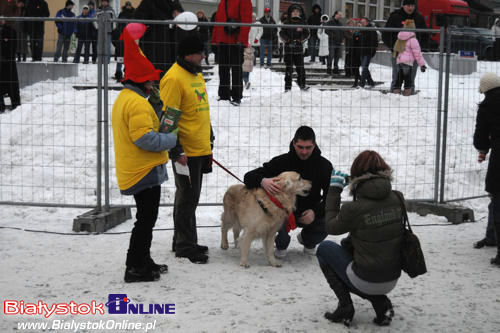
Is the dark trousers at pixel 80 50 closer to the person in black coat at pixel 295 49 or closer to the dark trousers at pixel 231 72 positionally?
the dark trousers at pixel 231 72

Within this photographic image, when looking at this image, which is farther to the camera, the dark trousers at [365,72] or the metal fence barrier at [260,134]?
the dark trousers at [365,72]

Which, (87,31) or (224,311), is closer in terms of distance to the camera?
(224,311)

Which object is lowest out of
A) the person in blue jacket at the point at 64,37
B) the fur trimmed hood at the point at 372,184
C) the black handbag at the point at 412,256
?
the black handbag at the point at 412,256

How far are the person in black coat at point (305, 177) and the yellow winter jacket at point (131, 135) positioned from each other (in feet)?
4.07

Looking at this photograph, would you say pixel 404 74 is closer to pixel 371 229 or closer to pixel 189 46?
pixel 189 46

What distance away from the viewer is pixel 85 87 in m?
10.6

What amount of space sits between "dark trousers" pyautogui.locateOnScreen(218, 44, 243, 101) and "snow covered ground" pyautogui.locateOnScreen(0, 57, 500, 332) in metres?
0.33

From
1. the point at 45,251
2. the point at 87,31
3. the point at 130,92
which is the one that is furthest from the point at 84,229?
the point at 87,31

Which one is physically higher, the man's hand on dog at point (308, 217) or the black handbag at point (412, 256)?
the black handbag at point (412, 256)

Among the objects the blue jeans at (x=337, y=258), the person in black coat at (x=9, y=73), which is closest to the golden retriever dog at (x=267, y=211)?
the blue jeans at (x=337, y=258)

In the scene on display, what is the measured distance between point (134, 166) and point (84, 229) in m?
2.21

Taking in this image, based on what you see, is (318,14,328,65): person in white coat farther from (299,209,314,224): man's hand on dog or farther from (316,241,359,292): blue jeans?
(316,241,359,292): blue jeans

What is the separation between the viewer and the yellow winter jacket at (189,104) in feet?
17.6

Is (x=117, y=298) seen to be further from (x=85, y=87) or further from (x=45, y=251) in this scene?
(x=85, y=87)
